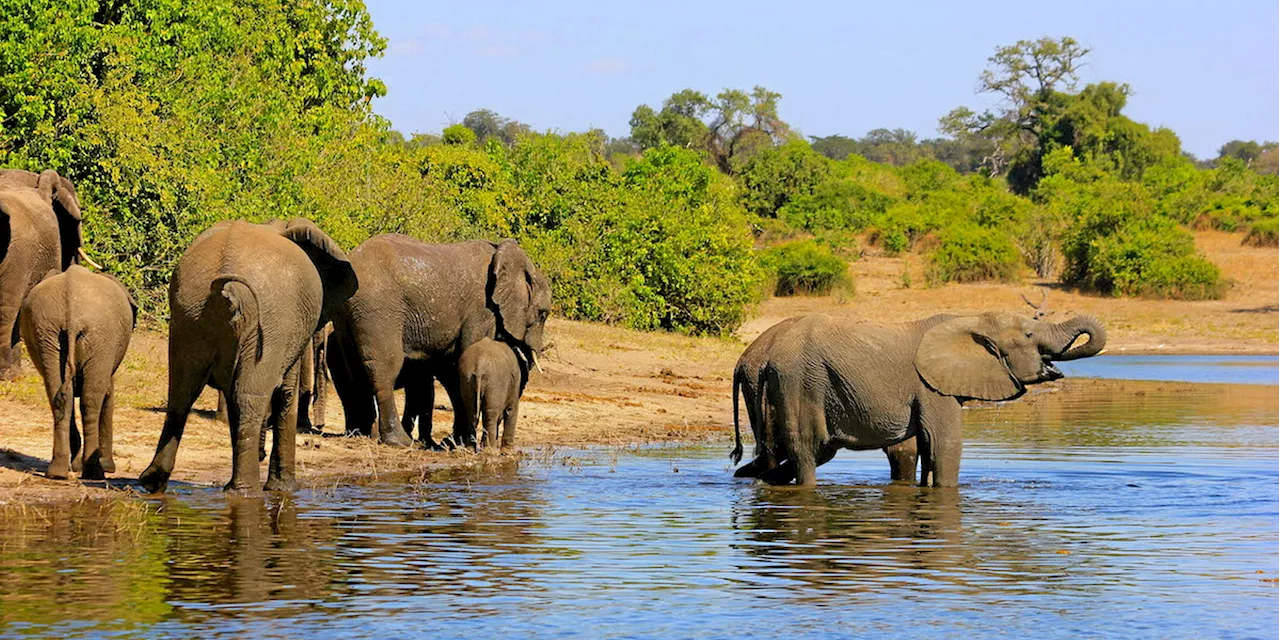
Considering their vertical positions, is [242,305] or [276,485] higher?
[242,305]

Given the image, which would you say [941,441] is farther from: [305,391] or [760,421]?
[305,391]

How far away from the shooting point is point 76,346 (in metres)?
11.5

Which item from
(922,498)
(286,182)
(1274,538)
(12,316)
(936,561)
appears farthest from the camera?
(286,182)

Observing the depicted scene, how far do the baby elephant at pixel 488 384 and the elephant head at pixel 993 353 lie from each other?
3941 mm

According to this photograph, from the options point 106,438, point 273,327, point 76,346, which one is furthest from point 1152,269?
point 76,346

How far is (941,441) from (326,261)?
4.82 meters

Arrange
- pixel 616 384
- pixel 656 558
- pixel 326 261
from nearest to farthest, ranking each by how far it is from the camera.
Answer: pixel 656 558 < pixel 326 261 < pixel 616 384

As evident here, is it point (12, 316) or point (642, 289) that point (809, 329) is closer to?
point (12, 316)

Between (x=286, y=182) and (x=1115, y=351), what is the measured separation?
69.7 ft

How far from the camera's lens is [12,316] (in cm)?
1466

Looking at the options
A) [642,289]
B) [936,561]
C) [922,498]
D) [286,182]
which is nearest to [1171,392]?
[642,289]

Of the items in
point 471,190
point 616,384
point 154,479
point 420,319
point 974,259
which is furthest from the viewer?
point 974,259

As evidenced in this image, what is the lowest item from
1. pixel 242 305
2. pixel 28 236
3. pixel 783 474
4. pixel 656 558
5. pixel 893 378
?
pixel 656 558

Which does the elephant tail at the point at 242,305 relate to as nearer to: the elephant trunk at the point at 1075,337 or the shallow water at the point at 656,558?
the shallow water at the point at 656,558
